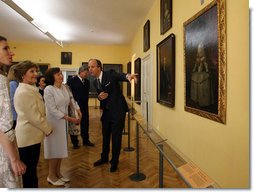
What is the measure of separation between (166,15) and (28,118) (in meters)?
3.25

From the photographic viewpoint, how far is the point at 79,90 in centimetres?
468

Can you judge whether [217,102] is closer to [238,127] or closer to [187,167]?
[238,127]

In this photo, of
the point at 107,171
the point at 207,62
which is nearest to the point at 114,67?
the point at 107,171

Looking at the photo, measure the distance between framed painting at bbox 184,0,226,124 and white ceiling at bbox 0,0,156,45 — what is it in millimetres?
3058

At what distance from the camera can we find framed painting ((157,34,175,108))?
3.91 meters

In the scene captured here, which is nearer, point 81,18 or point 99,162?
point 99,162

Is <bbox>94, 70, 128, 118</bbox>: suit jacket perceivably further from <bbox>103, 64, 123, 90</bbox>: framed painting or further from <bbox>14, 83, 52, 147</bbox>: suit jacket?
<bbox>103, 64, 123, 90</bbox>: framed painting

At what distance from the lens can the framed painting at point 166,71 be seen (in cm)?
391

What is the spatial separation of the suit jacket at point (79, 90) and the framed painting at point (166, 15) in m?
1.94

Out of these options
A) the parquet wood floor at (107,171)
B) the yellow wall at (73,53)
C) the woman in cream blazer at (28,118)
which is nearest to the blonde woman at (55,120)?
the parquet wood floor at (107,171)

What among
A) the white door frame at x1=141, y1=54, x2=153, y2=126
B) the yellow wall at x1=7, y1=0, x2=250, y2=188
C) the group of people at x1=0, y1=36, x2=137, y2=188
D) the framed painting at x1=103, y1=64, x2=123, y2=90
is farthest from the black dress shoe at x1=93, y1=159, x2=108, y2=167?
the framed painting at x1=103, y1=64, x2=123, y2=90

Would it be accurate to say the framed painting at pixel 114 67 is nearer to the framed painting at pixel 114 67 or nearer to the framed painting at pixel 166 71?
the framed painting at pixel 114 67

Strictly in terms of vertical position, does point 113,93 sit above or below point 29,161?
above

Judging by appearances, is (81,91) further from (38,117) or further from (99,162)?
(38,117)
